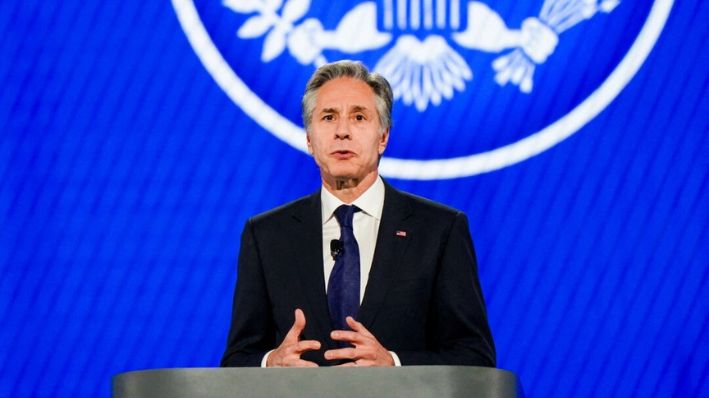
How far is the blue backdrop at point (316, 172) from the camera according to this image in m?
2.98

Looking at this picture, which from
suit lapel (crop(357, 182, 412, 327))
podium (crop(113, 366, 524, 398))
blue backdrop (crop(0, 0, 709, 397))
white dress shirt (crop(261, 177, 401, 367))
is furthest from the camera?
blue backdrop (crop(0, 0, 709, 397))

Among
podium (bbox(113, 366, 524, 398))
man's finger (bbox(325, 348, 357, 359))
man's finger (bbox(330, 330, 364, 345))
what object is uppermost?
man's finger (bbox(330, 330, 364, 345))

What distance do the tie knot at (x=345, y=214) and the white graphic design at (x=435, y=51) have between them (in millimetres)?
730

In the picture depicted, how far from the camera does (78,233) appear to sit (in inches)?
122

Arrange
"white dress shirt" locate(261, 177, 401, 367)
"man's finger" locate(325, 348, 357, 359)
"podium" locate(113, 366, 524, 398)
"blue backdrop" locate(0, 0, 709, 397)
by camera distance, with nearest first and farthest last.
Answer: "podium" locate(113, 366, 524, 398) < "man's finger" locate(325, 348, 357, 359) < "white dress shirt" locate(261, 177, 401, 367) < "blue backdrop" locate(0, 0, 709, 397)

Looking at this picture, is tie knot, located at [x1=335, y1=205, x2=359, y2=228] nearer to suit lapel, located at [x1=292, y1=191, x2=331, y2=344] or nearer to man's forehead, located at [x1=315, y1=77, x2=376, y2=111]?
suit lapel, located at [x1=292, y1=191, x2=331, y2=344]

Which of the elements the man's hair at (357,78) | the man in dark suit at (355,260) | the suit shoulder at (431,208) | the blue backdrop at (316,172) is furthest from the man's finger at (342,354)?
the blue backdrop at (316,172)

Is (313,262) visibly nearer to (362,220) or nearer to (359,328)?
(362,220)

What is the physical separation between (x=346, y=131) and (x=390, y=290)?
1.12 feet

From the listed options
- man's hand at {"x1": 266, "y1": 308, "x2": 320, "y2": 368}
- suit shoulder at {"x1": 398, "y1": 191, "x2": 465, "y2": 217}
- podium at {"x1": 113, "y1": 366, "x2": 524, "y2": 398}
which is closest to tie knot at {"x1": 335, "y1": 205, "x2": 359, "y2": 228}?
suit shoulder at {"x1": 398, "y1": 191, "x2": 465, "y2": 217}

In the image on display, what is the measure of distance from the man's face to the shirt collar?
0.03 meters

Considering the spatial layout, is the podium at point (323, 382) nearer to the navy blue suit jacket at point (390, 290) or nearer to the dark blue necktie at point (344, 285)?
the navy blue suit jacket at point (390, 290)

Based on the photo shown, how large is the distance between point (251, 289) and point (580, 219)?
3.70 ft

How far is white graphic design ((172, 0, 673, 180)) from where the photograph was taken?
3012 millimetres
